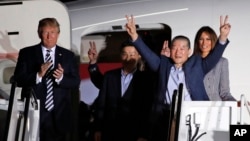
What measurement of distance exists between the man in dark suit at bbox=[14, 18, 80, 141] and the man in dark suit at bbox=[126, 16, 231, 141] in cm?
70

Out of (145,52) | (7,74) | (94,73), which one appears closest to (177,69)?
(145,52)

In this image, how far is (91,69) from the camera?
20.5 feet

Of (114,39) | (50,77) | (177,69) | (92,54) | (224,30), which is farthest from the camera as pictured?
(114,39)

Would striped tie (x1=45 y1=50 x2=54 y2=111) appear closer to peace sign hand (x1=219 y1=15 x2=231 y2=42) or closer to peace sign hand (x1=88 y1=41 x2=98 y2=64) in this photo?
peace sign hand (x1=88 y1=41 x2=98 y2=64)

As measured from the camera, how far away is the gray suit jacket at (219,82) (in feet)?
18.2

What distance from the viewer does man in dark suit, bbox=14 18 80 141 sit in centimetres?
588

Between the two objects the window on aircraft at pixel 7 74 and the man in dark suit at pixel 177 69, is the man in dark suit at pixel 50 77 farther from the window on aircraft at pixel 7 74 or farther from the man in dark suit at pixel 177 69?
the man in dark suit at pixel 177 69

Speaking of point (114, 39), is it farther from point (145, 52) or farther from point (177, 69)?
point (177, 69)

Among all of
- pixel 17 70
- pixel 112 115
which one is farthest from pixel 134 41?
pixel 17 70

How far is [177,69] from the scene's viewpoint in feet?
18.1

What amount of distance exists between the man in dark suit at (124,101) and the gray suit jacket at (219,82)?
57 cm

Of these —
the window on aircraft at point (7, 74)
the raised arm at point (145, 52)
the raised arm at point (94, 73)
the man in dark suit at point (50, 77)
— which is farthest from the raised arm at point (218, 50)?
the window on aircraft at point (7, 74)

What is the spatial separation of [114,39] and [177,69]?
3.61 feet

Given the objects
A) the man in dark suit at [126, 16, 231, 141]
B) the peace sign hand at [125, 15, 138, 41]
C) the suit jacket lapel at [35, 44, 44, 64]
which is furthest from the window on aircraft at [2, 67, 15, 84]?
the man in dark suit at [126, 16, 231, 141]
